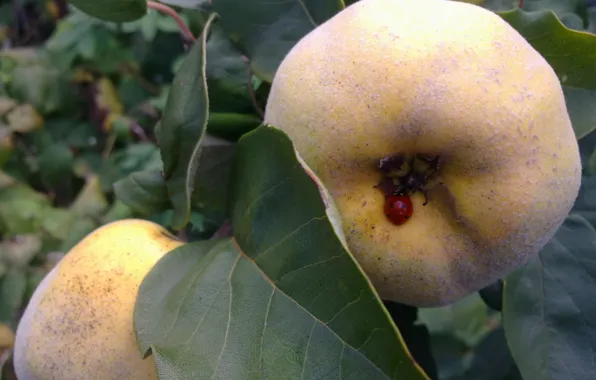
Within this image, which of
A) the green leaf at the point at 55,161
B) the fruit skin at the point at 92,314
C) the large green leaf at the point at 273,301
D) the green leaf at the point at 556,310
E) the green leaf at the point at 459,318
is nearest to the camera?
the large green leaf at the point at 273,301

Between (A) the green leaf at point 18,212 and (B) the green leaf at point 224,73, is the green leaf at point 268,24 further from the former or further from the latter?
(A) the green leaf at point 18,212

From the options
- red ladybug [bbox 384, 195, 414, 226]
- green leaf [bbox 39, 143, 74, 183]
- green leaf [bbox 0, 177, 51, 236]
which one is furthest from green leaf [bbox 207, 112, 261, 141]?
green leaf [bbox 39, 143, 74, 183]

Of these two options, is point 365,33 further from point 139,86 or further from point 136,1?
point 139,86

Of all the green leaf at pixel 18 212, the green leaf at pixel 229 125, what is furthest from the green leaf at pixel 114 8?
the green leaf at pixel 18 212

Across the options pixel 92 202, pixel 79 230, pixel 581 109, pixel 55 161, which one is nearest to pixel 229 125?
pixel 581 109

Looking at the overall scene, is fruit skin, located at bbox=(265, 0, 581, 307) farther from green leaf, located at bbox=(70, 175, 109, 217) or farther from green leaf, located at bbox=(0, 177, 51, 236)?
green leaf, located at bbox=(0, 177, 51, 236)

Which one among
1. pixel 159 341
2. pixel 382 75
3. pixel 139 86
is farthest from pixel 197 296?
pixel 139 86
